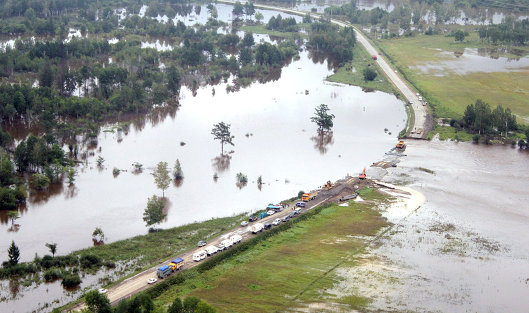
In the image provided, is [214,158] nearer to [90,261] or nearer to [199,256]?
[199,256]

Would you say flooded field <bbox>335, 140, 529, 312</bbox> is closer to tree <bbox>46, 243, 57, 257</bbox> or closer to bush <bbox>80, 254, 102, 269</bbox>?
bush <bbox>80, 254, 102, 269</bbox>

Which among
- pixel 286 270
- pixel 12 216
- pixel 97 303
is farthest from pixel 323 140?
pixel 97 303

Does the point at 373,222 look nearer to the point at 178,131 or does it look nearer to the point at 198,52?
the point at 178,131

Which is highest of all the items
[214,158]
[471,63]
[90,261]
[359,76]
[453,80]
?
[471,63]

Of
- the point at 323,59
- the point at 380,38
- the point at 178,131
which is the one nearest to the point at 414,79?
the point at 323,59

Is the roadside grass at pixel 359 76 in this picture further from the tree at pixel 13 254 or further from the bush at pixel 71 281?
the tree at pixel 13 254

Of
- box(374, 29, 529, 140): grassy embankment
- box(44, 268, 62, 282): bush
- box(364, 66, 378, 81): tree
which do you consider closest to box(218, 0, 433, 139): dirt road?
box(374, 29, 529, 140): grassy embankment

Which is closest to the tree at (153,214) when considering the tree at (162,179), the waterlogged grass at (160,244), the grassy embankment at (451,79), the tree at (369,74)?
the waterlogged grass at (160,244)
